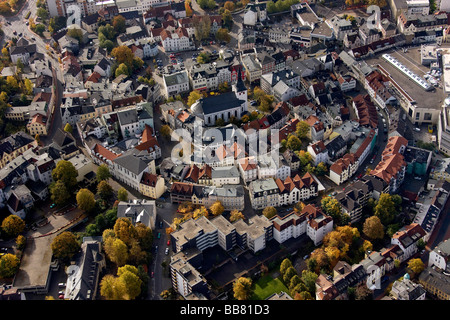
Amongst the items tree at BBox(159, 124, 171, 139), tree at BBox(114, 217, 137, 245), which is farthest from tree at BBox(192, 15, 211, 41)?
tree at BBox(114, 217, 137, 245)

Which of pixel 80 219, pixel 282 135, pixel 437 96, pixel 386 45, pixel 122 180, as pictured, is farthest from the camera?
pixel 386 45

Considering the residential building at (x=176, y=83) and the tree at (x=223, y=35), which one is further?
the tree at (x=223, y=35)

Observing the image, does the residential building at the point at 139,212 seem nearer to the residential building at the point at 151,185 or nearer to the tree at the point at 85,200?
the residential building at the point at 151,185

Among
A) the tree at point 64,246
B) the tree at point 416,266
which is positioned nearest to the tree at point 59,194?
the tree at point 64,246

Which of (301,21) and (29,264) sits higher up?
(301,21)

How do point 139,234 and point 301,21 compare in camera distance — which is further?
point 301,21

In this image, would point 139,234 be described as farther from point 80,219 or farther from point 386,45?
point 386,45

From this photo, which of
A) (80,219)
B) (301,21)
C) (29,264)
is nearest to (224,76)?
(301,21)

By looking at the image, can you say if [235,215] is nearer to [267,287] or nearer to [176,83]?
[267,287]
